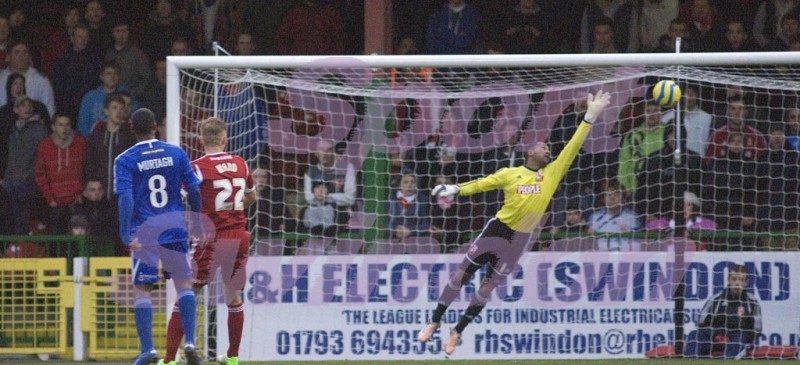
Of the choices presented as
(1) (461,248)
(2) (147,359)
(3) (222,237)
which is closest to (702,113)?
(1) (461,248)

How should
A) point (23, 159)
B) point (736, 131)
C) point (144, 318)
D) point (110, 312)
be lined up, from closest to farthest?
1. point (144, 318)
2. point (110, 312)
3. point (736, 131)
4. point (23, 159)

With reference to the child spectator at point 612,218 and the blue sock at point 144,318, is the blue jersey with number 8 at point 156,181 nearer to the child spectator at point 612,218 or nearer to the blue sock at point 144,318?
the blue sock at point 144,318

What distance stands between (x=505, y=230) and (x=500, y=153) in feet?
4.85

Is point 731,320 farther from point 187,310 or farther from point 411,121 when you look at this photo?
point 187,310

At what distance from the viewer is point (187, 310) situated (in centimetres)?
827

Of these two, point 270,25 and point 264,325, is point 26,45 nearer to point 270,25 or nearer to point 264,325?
point 270,25

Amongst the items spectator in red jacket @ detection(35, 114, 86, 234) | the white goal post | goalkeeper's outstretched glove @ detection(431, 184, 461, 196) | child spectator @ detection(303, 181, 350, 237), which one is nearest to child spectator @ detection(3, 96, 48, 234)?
spectator in red jacket @ detection(35, 114, 86, 234)

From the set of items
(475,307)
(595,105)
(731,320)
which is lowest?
(731,320)

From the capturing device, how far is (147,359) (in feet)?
26.8

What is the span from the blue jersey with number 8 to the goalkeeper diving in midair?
102 inches

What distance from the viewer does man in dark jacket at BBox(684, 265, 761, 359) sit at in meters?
10.6

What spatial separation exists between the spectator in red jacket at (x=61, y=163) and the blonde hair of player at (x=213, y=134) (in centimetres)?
389

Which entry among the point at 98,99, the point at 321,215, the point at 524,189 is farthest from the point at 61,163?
the point at 524,189

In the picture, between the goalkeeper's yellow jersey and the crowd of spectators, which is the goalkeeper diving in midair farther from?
the crowd of spectators
